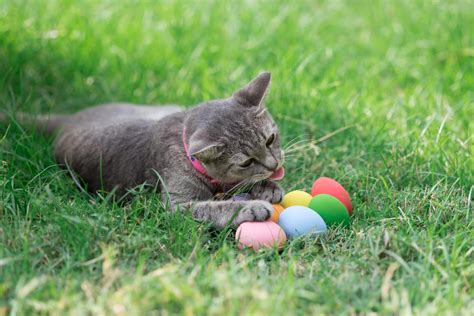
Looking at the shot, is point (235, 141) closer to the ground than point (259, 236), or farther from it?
farther from it

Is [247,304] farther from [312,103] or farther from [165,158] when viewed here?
[312,103]

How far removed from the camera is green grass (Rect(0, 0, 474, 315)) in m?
2.41

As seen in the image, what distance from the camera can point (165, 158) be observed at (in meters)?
3.42

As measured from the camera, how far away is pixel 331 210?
3.12 meters

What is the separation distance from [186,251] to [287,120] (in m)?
1.69

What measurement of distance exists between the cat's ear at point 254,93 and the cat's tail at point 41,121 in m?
1.34

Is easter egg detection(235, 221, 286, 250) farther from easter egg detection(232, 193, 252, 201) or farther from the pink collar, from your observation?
the pink collar

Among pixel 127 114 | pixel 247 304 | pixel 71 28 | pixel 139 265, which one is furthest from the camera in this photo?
pixel 71 28

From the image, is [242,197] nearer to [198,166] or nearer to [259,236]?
[198,166]

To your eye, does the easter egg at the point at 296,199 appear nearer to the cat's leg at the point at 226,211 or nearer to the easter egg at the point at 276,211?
the easter egg at the point at 276,211

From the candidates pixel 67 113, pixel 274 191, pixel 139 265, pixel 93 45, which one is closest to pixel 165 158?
pixel 274 191

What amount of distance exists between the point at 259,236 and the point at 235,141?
546 millimetres

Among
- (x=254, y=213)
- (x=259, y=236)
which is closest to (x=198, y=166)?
(x=254, y=213)

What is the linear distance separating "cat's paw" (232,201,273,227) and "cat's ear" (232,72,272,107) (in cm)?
64
